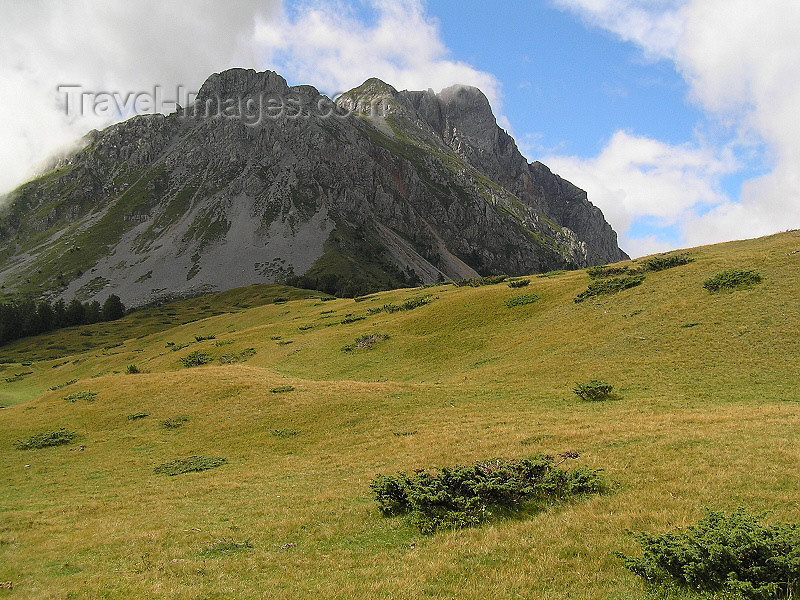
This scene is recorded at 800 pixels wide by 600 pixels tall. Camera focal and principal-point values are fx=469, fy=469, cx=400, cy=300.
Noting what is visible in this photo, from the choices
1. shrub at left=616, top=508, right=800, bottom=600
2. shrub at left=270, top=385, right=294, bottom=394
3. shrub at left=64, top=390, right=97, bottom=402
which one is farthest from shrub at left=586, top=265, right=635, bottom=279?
shrub at left=64, top=390, right=97, bottom=402

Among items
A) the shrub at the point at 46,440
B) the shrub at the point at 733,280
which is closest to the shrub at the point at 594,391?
the shrub at the point at 733,280

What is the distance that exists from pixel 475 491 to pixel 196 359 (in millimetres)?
61686

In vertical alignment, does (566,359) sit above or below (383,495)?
above

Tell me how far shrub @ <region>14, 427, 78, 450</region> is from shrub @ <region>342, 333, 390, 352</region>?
28.2 metres

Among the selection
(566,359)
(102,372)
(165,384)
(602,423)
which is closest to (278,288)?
(102,372)

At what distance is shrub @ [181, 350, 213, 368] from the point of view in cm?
6699

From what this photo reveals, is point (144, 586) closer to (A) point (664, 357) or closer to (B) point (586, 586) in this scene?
(B) point (586, 586)

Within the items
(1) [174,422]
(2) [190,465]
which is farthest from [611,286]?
(1) [174,422]

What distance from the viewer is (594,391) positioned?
28.7 m

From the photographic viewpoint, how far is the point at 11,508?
2231cm

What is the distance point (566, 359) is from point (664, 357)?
6.80 m

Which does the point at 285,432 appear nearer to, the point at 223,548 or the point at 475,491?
the point at 223,548

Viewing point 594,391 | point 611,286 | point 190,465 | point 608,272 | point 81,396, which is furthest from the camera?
point 608,272

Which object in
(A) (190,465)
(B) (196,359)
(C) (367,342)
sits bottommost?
(A) (190,465)
